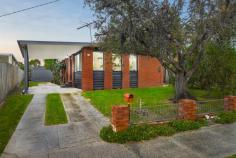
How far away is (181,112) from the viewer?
8141 mm

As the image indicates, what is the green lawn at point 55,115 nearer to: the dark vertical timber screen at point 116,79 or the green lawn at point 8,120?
the green lawn at point 8,120

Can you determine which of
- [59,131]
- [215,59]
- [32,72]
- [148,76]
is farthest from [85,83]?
[32,72]

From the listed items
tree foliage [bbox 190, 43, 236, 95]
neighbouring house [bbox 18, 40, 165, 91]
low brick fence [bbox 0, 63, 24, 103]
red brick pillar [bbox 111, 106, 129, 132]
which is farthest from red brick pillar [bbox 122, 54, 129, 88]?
red brick pillar [bbox 111, 106, 129, 132]

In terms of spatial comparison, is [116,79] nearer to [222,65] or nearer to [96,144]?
[222,65]

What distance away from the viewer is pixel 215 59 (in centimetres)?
1205

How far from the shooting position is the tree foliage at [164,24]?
9.59 m

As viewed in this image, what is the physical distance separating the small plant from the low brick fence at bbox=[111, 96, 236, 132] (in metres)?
0.46

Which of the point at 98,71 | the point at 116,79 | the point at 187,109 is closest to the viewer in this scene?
the point at 187,109

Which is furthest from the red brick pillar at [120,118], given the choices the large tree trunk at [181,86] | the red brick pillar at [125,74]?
the red brick pillar at [125,74]

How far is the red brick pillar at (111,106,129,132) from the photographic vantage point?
6.89m

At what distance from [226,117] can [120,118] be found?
418 centimetres

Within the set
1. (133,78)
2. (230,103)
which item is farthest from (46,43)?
(230,103)

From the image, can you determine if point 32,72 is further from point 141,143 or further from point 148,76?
point 141,143

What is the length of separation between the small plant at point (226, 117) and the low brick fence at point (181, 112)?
460mm
